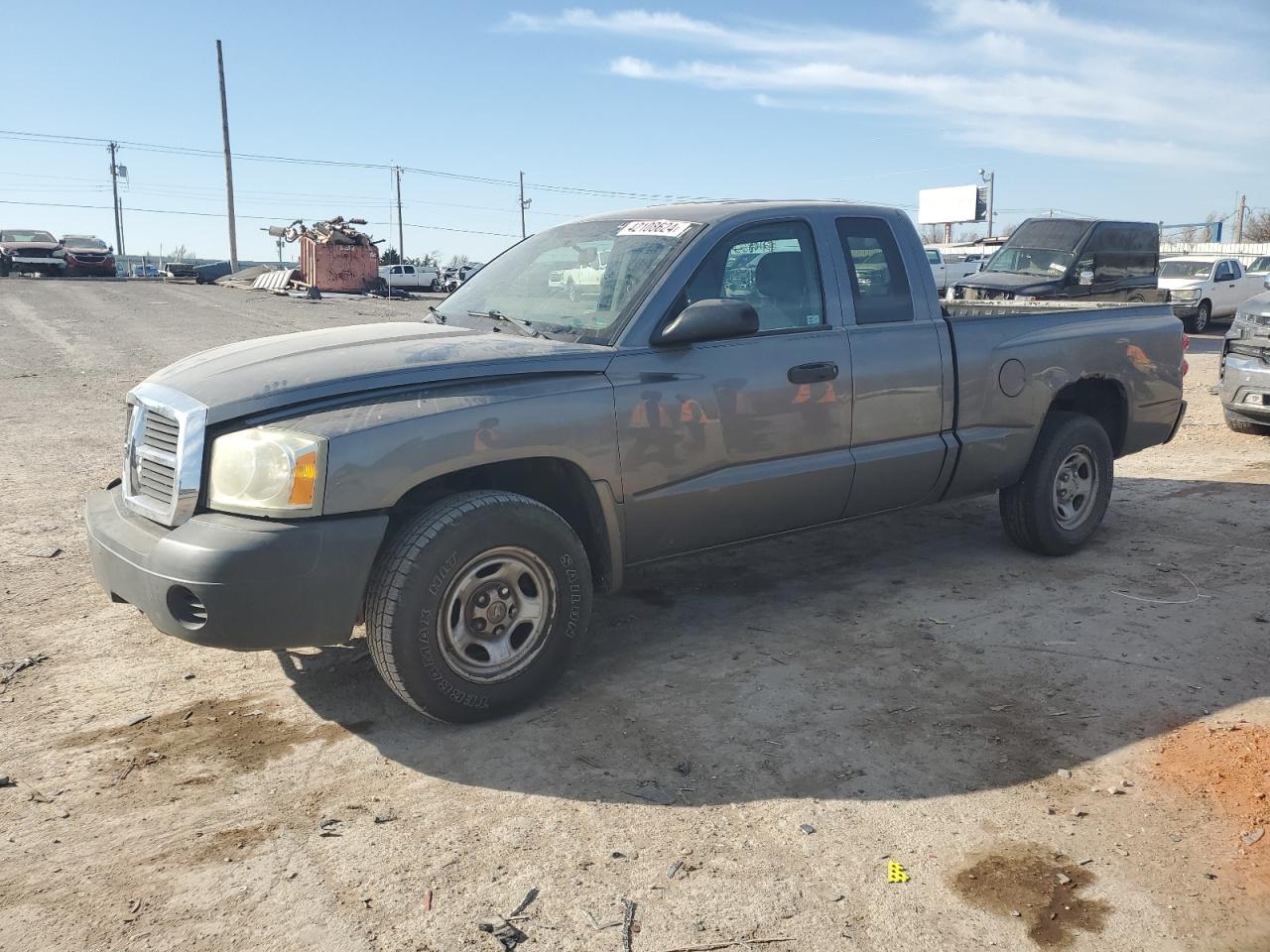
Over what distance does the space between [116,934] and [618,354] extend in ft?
8.26

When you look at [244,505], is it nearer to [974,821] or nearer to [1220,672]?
[974,821]

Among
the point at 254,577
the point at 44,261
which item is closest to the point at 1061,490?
the point at 254,577

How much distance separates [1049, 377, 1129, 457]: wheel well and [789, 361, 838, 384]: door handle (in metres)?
1.93

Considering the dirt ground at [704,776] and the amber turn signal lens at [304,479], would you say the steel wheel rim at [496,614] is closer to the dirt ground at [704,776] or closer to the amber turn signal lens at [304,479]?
the dirt ground at [704,776]

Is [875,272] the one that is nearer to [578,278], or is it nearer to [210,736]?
[578,278]

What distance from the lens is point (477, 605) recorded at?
146 inches

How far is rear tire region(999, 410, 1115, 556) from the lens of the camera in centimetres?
565

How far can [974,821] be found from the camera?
3145 mm

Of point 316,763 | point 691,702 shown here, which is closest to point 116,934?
point 316,763

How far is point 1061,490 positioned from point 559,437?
11.2 ft

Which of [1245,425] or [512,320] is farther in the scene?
[1245,425]

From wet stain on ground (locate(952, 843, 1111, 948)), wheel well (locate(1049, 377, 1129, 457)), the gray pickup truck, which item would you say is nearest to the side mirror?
the gray pickup truck

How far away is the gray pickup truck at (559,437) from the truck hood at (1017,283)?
467 inches

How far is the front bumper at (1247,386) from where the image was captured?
9.23 meters
